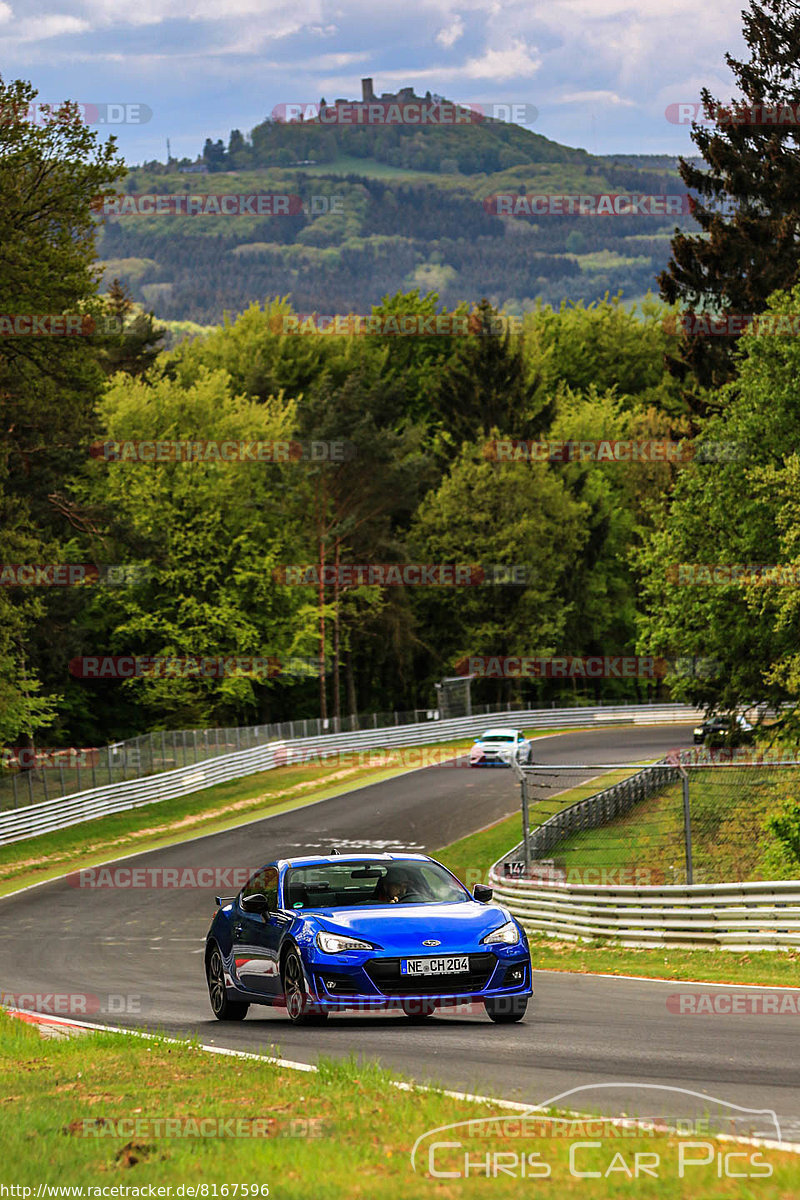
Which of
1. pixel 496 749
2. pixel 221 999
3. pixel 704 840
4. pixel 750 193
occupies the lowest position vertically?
pixel 496 749

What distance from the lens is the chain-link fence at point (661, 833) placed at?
24156mm

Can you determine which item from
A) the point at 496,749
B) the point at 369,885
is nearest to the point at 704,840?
the point at 496,749

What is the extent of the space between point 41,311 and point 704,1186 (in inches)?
1475

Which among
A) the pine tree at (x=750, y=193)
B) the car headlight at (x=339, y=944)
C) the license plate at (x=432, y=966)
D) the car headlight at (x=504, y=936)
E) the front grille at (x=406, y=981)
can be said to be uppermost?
the pine tree at (x=750, y=193)

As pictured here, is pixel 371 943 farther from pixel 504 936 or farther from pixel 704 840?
pixel 704 840

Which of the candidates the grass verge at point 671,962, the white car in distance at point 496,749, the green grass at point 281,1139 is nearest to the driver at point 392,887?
the green grass at point 281,1139

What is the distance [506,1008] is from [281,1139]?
5.56 meters

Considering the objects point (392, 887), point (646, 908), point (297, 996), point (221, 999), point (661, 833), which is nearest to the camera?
point (297, 996)

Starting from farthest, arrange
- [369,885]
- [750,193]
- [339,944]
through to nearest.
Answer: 1. [750,193]
2. [369,885]
3. [339,944]

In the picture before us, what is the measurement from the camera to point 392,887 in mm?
13094

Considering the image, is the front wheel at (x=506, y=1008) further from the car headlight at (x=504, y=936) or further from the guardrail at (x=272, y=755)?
the guardrail at (x=272, y=755)

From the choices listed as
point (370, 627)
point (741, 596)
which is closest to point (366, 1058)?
point (741, 596)

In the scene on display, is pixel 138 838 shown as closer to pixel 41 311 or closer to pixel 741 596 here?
pixel 41 311

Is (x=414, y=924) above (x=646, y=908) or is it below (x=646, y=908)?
above
